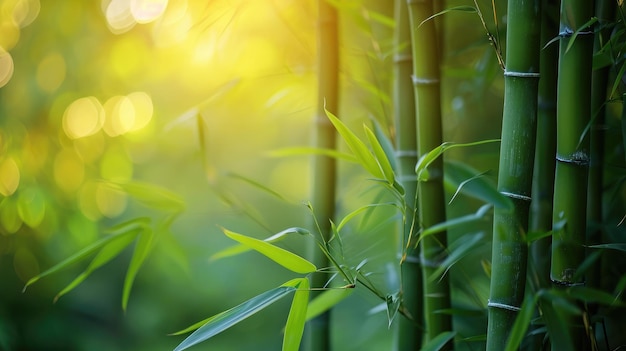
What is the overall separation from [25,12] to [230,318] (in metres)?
1.23

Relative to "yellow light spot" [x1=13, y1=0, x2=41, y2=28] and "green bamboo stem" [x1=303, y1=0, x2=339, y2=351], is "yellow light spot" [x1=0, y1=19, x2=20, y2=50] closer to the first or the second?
"yellow light spot" [x1=13, y1=0, x2=41, y2=28]

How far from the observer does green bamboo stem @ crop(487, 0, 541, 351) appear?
1.37 ft

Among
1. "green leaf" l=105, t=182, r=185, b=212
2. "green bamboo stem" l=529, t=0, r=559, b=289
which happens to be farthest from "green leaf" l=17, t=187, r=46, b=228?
"green bamboo stem" l=529, t=0, r=559, b=289

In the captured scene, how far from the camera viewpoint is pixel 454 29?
1003 millimetres

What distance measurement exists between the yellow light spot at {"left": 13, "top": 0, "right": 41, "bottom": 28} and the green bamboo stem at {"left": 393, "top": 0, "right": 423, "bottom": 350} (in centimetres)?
110

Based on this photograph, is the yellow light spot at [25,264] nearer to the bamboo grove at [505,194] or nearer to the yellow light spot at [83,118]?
the yellow light spot at [83,118]

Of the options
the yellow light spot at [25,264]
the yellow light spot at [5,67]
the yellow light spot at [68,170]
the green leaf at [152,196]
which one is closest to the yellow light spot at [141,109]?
the yellow light spot at [68,170]

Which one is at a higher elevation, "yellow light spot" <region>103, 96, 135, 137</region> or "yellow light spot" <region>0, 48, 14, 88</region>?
"yellow light spot" <region>0, 48, 14, 88</region>

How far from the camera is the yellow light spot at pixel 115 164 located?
160 cm

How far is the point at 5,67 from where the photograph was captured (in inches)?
56.9

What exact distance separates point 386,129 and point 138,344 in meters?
1.16

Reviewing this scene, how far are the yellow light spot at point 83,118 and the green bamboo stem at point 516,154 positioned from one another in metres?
1.34

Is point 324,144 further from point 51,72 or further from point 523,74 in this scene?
point 51,72

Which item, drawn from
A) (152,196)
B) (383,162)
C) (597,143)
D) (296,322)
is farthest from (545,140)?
(152,196)
